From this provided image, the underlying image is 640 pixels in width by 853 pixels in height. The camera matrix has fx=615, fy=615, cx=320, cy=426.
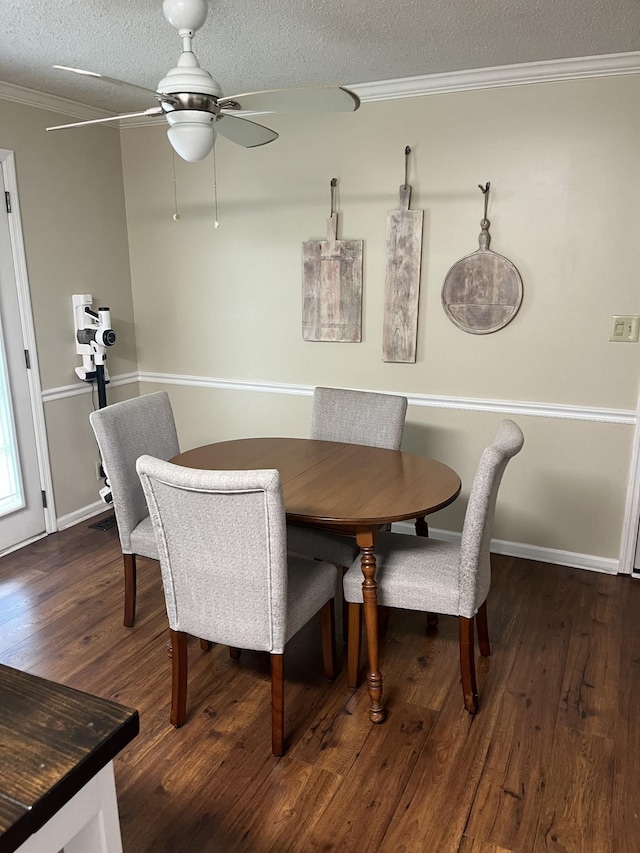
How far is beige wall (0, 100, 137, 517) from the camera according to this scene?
10.8 ft

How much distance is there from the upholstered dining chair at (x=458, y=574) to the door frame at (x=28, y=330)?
2192 millimetres

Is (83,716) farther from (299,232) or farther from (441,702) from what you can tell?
(299,232)

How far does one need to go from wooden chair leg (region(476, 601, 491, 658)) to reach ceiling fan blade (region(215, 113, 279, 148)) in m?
1.89

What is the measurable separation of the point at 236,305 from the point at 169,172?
921 mm

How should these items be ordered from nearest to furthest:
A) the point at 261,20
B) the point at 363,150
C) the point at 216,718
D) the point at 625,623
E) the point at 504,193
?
the point at 216,718 < the point at 261,20 < the point at 625,623 < the point at 504,193 < the point at 363,150

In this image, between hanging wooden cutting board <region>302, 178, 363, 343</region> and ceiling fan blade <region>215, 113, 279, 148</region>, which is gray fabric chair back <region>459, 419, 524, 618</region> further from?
hanging wooden cutting board <region>302, 178, 363, 343</region>

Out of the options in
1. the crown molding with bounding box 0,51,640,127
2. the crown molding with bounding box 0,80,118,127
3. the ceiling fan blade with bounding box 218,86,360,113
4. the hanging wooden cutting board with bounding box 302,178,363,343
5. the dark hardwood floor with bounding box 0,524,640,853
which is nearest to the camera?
the dark hardwood floor with bounding box 0,524,640,853

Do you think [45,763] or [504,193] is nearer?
[45,763]

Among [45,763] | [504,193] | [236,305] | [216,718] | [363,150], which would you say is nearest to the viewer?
[45,763]

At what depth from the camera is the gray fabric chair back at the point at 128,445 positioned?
246 cm

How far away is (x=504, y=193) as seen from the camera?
2984 mm

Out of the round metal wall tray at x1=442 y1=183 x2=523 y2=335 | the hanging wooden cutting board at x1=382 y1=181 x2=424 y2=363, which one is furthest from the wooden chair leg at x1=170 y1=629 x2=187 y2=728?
the round metal wall tray at x1=442 y1=183 x2=523 y2=335

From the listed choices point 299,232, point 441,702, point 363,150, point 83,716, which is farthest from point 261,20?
point 441,702

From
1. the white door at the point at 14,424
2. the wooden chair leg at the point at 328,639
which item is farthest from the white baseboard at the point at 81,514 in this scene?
the wooden chair leg at the point at 328,639
